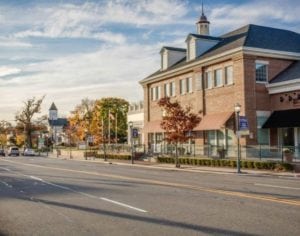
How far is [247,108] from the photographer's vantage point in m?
38.7

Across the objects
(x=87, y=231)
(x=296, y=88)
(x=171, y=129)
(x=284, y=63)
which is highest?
(x=284, y=63)

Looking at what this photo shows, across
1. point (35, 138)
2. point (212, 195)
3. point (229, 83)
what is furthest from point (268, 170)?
point (35, 138)

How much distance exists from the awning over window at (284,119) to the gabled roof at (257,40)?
556cm

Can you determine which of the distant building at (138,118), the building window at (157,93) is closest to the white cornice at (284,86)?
the building window at (157,93)

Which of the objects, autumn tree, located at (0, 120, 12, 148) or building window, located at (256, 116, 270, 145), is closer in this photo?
building window, located at (256, 116, 270, 145)

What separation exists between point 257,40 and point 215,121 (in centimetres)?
756

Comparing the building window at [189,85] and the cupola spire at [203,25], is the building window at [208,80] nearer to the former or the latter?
the building window at [189,85]

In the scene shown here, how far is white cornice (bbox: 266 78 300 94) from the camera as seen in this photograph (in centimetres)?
3633

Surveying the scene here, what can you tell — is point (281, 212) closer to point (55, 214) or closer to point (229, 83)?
point (55, 214)

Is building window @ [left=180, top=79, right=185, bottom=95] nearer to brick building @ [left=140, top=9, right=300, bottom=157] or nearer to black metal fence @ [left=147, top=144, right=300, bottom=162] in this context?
brick building @ [left=140, top=9, right=300, bottom=157]

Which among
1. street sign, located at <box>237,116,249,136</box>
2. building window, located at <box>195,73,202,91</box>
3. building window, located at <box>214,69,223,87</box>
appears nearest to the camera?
street sign, located at <box>237,116,249,136</box>

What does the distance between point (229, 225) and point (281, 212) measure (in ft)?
7.11

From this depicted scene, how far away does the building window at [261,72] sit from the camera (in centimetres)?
3950

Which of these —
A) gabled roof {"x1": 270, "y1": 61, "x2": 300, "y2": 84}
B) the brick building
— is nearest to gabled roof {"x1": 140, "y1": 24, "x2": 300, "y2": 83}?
the brick building
